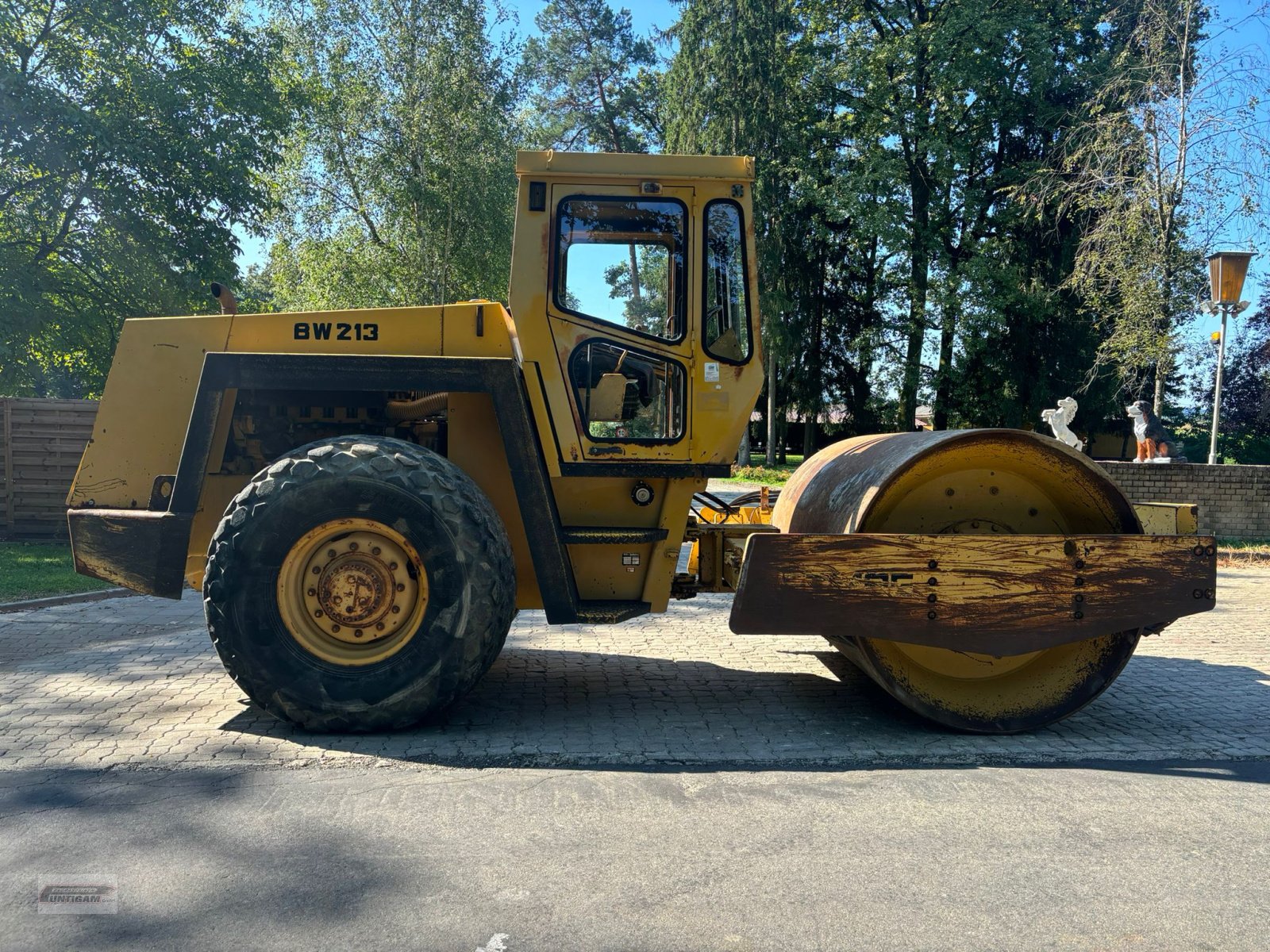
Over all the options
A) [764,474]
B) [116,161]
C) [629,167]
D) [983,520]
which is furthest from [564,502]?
[764,474]

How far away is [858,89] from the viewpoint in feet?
91.4

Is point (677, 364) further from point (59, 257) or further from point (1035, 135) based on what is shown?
point (1035, 135)

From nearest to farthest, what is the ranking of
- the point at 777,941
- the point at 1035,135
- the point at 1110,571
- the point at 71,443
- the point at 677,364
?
the point at 777,941 < the point at 1110,571 < the point at 677,364 < the point at 71,443 < the point at 1035,135

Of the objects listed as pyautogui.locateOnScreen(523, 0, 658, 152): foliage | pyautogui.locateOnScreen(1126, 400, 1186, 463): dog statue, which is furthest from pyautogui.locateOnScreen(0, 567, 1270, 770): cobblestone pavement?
pyautogui.locateOnScreen(523, 0, 658, 152): foliage

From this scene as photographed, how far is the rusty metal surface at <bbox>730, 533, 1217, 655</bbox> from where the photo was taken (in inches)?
174

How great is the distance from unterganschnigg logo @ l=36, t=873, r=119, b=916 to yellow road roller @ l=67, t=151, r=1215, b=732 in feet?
4.45

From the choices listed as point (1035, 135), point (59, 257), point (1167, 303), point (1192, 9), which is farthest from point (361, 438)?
point (1035, 135)

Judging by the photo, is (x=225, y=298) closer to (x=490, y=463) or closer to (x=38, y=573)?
(x=490, y=463)

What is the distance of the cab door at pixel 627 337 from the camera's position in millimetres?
4809

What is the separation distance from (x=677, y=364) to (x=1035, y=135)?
26209 mm

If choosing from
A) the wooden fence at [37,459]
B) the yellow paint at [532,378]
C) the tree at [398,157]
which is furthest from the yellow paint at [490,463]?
the tree at [398,157]

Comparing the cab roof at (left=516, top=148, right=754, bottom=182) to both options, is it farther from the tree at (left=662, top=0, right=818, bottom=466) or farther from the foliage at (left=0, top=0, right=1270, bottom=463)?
the tree at (left=662, top=0, right=818, bottom=466)

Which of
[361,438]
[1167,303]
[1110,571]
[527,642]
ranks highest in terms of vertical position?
[1167,303]

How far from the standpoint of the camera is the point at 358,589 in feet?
14.6
